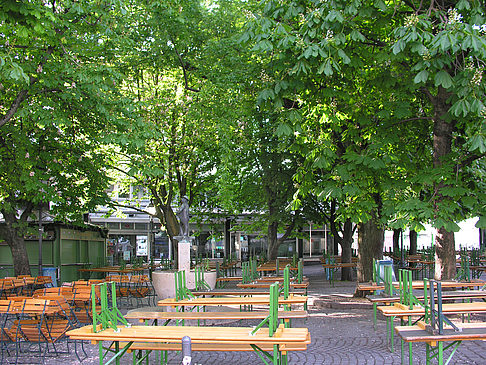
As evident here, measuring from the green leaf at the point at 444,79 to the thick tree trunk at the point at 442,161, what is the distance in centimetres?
201

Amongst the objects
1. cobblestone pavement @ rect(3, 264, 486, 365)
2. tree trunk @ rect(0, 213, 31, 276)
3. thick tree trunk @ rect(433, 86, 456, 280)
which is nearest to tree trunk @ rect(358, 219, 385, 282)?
cobblestone pavement @ rect(3, 264, 486, 365)

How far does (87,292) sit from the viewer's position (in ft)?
40.1

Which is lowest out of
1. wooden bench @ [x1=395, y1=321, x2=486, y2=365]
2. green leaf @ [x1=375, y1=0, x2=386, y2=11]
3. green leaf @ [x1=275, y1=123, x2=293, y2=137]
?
wooden bench @ [x1=395, y1=321, x2=486, y2=365]

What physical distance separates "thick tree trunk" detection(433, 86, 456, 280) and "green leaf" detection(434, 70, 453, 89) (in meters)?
2.01

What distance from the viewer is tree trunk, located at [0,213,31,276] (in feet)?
60.4

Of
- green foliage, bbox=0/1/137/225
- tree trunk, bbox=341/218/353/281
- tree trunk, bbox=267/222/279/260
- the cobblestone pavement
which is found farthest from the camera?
tree trunk, bbox=341/218/353/281

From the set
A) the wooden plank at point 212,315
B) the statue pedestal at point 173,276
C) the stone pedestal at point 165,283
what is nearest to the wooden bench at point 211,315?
the wooden plank at point 212,315

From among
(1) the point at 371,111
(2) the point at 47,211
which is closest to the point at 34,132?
(2) the point at 47,211

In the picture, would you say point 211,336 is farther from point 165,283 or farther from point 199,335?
point 165,283

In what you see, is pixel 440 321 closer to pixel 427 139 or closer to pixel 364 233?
pixel 427 139

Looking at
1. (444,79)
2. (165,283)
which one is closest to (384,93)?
(444,79)

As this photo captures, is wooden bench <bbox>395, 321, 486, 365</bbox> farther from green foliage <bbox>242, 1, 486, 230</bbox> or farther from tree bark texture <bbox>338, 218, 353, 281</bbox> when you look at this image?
tree bark texture <bbox>338, 218, 353, 281</bbox>

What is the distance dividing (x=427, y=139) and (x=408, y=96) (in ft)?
9.46

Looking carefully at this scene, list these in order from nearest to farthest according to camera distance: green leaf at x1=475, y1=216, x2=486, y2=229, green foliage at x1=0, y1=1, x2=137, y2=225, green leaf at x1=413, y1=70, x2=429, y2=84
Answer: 1. green leaf at x1=413, y1=70, x2=429, y2=84
2. green leaf at x1=475, y1=216, x2=486, y2=229
3. green foliage at x1=0, y1=1, x2=137, y2=225
